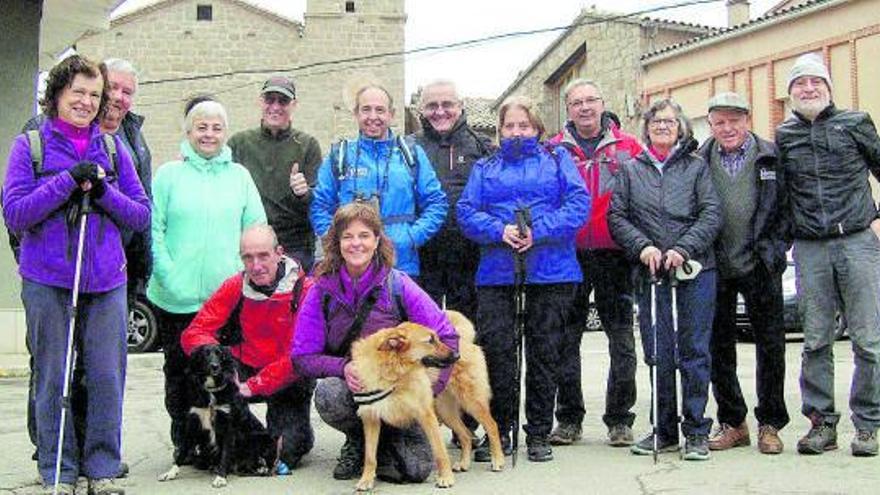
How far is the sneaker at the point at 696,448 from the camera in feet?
20.6

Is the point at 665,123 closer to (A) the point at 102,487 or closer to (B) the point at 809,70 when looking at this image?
(B) the point at 809,70

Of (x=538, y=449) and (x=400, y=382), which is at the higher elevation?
(x=400, y=382)

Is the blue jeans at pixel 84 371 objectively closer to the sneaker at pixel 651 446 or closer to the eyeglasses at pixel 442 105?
the eyeglasses at pixel 442 105

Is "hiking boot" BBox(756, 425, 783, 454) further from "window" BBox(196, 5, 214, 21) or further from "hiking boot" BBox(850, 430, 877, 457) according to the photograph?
"window" BBox(196, 5, 214, 21)

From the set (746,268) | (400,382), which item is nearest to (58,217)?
(400,382)

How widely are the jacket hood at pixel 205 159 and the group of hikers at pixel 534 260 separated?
1cm

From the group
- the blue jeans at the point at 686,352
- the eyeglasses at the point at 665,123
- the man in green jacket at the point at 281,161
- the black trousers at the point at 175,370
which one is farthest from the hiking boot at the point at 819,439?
the black trousers at the point at 175,370

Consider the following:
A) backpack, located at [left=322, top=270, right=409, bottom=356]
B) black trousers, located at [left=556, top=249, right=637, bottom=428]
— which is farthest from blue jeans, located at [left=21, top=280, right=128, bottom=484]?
black trousers, located at [left=556, top=249, right=637, bottom=428]

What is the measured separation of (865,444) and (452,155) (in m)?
3.03

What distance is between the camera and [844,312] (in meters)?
6.55

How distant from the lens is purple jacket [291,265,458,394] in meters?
5.86

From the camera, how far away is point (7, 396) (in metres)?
10.0

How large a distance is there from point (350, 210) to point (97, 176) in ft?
4.52

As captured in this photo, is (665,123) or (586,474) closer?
(586,474)
